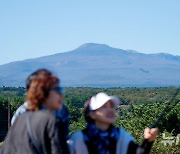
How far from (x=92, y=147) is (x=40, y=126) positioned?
435 mm

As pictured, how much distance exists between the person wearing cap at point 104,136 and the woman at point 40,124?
274 mm

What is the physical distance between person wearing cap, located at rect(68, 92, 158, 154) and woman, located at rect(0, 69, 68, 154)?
0.90ft

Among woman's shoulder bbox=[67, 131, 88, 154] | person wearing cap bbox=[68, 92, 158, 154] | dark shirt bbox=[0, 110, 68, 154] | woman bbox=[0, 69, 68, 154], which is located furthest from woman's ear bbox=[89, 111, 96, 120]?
dark shirt bbox=[0, 110, 68, 154]

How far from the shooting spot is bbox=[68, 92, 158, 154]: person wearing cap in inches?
112

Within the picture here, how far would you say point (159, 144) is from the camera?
8305 mm

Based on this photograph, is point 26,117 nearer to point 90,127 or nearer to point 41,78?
point 41,78

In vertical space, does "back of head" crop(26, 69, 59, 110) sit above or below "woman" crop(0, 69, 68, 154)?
above

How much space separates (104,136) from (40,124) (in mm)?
460

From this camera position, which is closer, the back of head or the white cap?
the back of head

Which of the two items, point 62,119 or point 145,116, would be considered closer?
point 62,119

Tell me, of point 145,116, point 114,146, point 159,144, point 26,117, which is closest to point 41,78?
point 26,117

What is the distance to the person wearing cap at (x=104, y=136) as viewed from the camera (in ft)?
9.34

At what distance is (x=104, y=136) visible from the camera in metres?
2.87

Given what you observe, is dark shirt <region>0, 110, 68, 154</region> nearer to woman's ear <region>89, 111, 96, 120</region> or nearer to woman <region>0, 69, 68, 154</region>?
woman <region>0, 69, 68, 154</region>
